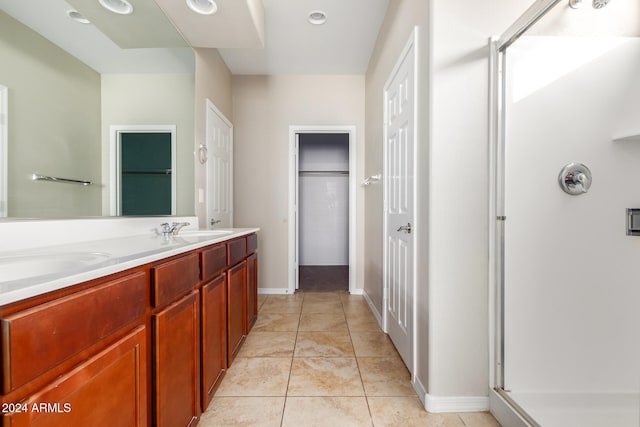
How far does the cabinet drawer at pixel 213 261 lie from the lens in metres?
1.47

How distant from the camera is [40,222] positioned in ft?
4.01

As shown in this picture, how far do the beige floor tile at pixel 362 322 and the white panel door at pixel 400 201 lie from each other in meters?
0.22

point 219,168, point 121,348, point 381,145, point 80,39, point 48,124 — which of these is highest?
point 80,39

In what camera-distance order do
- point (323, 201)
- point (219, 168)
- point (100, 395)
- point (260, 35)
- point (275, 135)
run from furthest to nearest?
1. point (323, 201)
2. point (275, 135)
3. point (219, 168)
4. point (260, 35)
5. point (100, 395)

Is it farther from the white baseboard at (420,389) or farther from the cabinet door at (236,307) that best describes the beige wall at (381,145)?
the cabinet door at (236,307)

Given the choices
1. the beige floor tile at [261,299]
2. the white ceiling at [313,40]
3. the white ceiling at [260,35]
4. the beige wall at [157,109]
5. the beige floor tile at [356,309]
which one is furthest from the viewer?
the beige floor tile at [261,299]

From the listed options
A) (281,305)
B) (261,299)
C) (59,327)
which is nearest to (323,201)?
(261,299)

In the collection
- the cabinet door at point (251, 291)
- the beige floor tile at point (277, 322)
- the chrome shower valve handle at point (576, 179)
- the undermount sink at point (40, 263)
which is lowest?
the beige floor tile at point (277, 322)

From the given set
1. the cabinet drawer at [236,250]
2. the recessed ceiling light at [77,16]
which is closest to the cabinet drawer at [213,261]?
the cabinet drawer at [236,250]

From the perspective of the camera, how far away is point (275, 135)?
12.2 ft

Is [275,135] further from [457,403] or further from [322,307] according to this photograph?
[457,403]

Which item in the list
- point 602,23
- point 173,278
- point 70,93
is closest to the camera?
point 173,278

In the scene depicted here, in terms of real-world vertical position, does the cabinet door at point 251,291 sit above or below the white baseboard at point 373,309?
above

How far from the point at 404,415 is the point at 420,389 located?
0.19 metres
